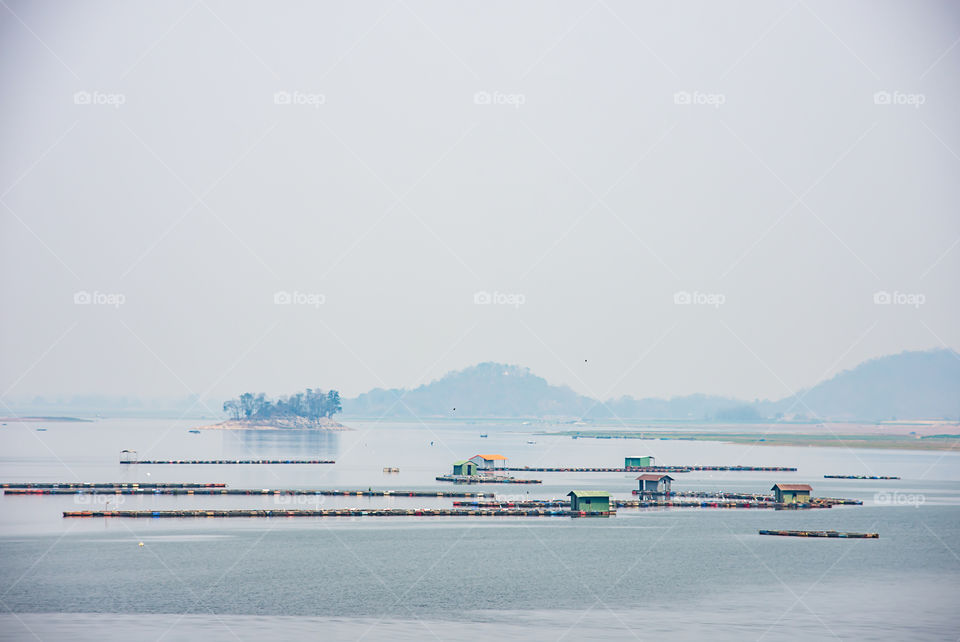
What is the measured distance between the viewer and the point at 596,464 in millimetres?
199000

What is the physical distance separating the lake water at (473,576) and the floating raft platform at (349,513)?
2.33 m

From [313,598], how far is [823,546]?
136 ft

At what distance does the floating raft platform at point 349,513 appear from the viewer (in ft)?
314

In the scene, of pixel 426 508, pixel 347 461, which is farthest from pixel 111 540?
pixel 347 461

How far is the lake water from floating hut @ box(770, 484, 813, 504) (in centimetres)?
390
